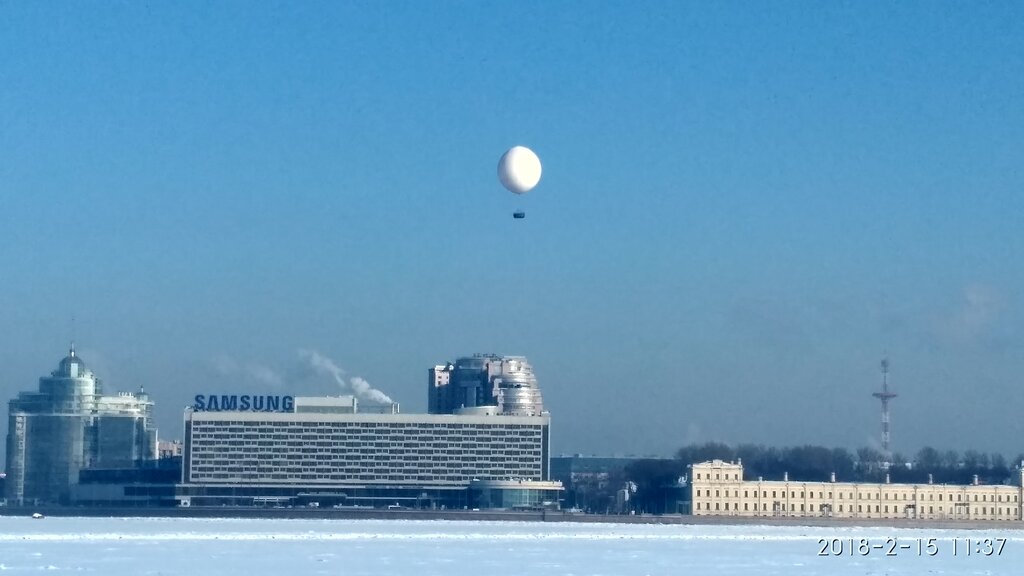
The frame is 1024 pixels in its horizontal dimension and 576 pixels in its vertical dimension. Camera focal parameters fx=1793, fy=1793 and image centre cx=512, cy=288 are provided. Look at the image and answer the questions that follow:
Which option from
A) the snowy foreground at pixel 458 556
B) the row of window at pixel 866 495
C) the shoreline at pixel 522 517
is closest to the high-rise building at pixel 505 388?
the shoreline at pixel 522 517

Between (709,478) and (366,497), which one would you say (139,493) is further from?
(709,478)

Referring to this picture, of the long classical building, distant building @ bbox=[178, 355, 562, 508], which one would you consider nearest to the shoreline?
the long classical building

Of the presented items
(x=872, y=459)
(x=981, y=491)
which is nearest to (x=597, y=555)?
(x=981, y=491)

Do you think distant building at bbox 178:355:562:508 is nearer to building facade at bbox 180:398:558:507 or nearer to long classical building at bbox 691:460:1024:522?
building facade at bbox 180:398:558:507

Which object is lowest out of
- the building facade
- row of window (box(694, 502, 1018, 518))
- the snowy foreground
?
the snowy foreground

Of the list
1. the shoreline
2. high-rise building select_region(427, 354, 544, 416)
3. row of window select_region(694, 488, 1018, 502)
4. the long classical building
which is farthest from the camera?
high-rise building select_region(427, 354, 544, 416)
